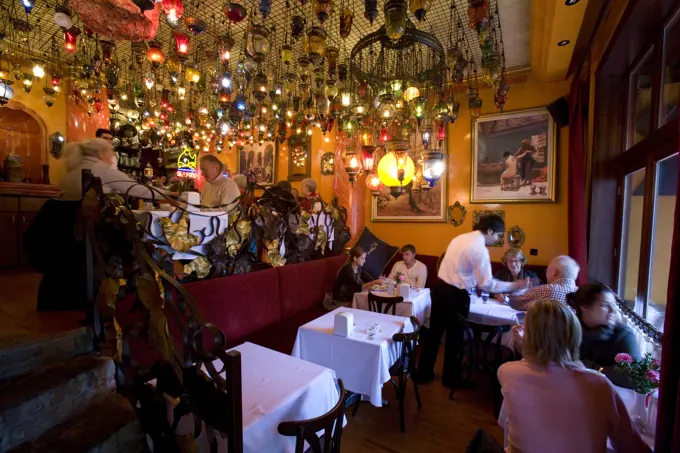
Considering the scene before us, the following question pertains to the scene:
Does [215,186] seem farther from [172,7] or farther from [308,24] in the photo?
[308,24]

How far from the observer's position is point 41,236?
269 cm

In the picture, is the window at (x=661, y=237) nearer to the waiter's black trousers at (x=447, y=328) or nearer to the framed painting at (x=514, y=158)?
the waiter's black trousers at (x=447, y=328)

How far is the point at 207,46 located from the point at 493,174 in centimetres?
535

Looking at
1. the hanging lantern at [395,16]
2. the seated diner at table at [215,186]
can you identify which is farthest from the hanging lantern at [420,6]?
the seated diner at table at [215,186]

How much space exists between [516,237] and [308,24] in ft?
16.2

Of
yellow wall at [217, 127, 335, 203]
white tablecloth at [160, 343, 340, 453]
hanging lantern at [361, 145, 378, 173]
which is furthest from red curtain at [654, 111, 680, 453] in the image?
yellow wall at [217, 127, 335, 203]

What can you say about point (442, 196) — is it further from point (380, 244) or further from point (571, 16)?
point (571, 16)

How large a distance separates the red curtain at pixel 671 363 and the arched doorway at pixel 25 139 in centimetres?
891

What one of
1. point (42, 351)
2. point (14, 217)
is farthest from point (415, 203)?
point (14, 217)

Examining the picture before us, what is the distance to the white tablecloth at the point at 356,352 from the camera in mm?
2619

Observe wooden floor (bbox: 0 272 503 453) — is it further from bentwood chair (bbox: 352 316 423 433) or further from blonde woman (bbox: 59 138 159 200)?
blonde woman (bbox: 59 138 159 200)

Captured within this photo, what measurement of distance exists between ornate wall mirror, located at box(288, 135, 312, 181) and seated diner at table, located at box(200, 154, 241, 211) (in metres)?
3.73

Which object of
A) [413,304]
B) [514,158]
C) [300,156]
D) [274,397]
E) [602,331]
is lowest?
[413,304]

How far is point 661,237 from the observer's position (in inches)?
106
